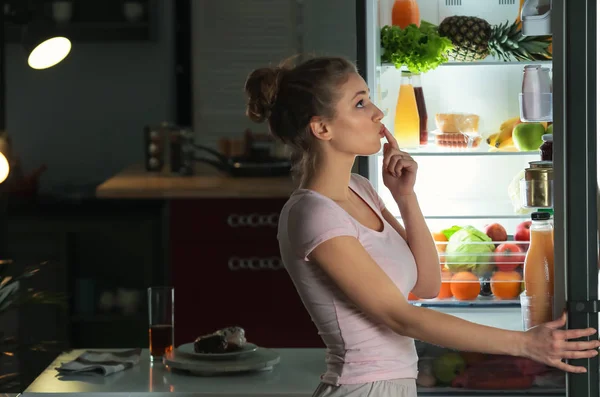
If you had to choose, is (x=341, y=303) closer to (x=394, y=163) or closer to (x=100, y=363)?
(x=394, y=163)

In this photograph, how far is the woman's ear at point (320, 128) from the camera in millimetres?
1622

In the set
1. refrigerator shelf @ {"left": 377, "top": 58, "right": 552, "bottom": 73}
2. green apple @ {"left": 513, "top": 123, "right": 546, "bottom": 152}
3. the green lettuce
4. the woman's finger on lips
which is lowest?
the woman's finger on lips

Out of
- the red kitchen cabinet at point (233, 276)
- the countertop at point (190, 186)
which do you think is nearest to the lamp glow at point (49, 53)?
the countertop at point (190, 186)

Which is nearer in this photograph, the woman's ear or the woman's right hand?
the woman's right hand

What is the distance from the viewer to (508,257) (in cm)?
219

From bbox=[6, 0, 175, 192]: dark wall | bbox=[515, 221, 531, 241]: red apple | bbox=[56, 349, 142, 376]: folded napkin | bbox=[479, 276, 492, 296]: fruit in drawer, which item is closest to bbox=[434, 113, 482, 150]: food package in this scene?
bbox=[515, 221, 531, 241]: red apple

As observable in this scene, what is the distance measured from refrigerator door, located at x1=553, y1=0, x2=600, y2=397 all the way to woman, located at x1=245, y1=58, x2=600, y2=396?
0.29 ft

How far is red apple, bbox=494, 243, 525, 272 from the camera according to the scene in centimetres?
218

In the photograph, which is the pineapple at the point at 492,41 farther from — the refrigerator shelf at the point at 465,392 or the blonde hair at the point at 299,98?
the refrigerator shelf at the point at 465,392

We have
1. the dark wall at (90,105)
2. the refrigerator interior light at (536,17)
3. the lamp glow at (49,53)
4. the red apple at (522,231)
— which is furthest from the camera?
the dark wall at (90,105)

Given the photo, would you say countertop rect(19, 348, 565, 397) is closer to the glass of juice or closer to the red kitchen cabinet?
the glass of juice

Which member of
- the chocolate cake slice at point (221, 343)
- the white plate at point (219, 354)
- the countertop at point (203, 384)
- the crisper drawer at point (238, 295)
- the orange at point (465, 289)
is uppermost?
the orange at point (465, 289)

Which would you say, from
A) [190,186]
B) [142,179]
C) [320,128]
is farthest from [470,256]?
[142,179]

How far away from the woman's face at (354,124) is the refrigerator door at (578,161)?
352 mm
